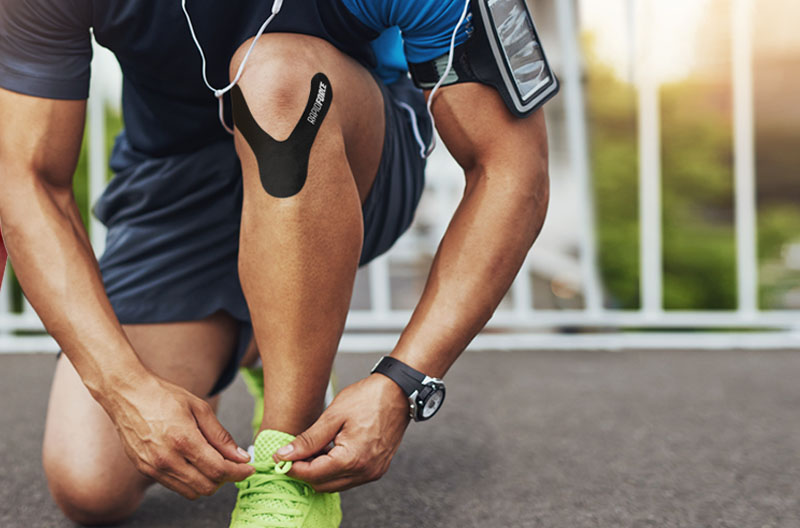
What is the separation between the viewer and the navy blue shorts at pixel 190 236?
1065 millimetres

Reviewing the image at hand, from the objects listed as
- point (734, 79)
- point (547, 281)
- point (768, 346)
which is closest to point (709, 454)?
point (768, 346)

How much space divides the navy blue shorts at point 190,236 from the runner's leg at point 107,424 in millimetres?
24

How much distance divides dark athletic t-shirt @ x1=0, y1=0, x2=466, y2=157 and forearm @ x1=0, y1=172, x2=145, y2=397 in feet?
0.39

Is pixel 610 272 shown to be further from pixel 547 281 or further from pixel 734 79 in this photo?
pixel 734 79

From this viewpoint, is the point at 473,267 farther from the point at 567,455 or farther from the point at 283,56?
the point at 567,455

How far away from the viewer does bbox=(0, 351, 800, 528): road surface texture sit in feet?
2.91

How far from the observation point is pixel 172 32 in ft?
2.68

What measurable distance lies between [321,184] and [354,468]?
26 cm

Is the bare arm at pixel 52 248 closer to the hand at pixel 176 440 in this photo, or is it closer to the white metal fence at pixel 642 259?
the hand at pixel 176 440

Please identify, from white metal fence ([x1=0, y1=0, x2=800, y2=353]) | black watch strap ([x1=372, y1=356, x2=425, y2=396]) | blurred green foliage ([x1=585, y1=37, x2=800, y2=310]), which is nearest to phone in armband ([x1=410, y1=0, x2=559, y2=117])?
black watch strap ([x1=372, y1=356, x2=425, y2=396])

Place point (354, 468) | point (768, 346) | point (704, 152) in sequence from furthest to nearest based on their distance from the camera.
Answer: point (704, 152)
point (768, 346)
point (354, 468)

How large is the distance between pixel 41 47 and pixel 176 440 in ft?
1.38

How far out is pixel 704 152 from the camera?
8883mm

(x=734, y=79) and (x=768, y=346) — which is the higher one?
(x=734, y=79)
